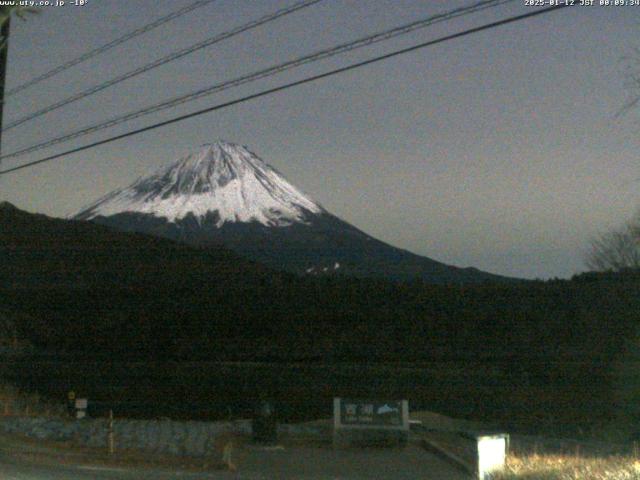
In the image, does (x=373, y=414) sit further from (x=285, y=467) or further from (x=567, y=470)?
(x=567, y=470)

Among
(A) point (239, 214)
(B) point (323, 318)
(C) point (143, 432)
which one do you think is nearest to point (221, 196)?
(A) point (239, 214)

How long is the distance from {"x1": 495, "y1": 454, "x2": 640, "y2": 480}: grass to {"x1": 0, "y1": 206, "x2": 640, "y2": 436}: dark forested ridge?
16366mm

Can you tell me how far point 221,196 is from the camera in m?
93.4

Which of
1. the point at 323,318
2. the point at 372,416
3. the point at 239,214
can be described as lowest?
the point at 372,416

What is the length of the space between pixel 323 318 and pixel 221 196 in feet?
194

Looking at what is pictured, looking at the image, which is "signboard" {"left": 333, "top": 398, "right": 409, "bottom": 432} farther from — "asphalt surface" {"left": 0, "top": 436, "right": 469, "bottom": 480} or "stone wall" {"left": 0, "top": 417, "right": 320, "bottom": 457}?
"stone wall" {"left": 0, "top": 417, "right": 320, "bottom": 457}

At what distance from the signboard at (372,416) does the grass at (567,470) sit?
551cm

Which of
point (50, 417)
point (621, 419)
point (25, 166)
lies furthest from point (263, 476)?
point (621, 419)

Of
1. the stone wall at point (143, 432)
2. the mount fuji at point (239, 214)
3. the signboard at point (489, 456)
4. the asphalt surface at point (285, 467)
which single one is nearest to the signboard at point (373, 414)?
the asphalt surface at point (285, 467)

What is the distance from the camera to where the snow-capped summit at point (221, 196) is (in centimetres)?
8706

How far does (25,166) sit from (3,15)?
6.51 metres

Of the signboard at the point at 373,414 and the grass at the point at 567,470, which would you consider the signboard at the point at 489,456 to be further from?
the signboard at the point at 373,414

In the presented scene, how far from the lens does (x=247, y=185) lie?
298 feet

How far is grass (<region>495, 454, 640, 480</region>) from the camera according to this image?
9.34 m
